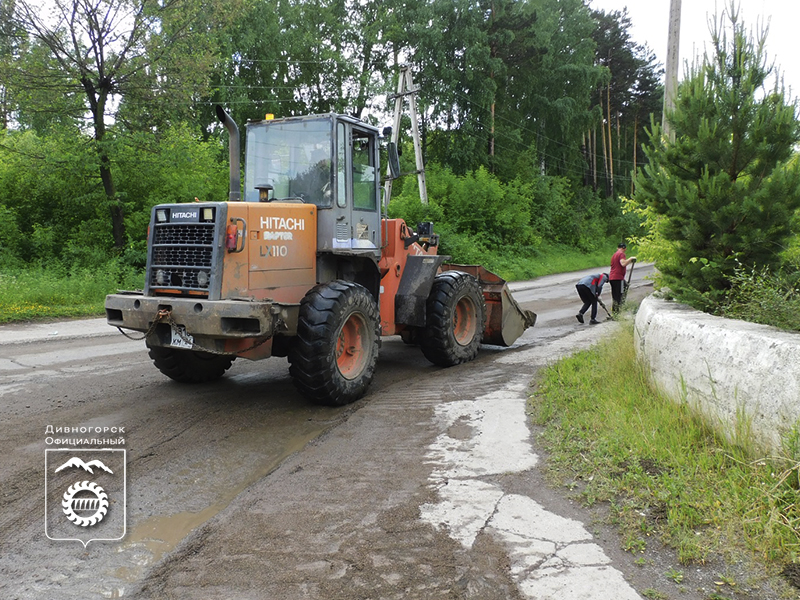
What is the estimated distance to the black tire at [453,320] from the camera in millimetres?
8141

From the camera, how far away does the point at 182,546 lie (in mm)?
3551

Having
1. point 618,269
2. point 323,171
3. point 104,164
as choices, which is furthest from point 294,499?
point 104,164

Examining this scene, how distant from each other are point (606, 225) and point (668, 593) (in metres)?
40.8

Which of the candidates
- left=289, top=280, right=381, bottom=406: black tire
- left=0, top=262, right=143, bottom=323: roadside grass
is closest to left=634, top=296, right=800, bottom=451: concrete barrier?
left=289, top=280, right=381, bottom=406: black tire

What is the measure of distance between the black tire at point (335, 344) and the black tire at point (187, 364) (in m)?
1.21

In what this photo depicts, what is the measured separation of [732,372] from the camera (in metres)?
4.38

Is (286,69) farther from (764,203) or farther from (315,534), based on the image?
(315,534)

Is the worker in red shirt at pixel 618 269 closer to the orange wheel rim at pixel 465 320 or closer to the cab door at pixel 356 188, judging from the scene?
the orange wheel rim at pixel 465 320

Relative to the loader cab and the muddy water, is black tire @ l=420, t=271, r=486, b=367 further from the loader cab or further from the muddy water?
the muddy water

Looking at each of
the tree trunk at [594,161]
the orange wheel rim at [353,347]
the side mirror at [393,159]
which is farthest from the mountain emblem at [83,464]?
the tree trunk at [594,161]

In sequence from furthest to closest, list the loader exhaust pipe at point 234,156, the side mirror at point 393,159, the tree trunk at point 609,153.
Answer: the tree trunk at point 609,153 → the side mirror at point 393,159 → the loader exhaust pipe at point 234,156

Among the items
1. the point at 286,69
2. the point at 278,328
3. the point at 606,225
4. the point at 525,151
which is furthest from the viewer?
the point at 606,225

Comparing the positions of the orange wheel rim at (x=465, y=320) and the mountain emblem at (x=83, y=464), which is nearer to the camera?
the mountain emblem at (x=83, y=464)

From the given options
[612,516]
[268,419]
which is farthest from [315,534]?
[268,419]
